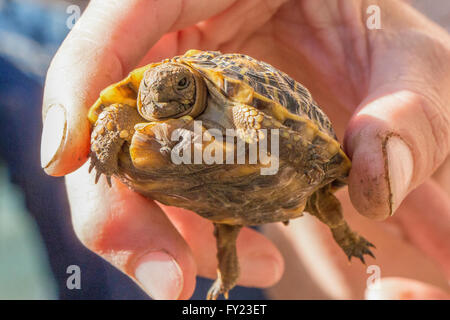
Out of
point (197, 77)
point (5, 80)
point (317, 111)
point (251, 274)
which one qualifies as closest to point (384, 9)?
point (317, 111)

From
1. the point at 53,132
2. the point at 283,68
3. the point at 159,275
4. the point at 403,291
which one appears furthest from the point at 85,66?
the point at 403,291

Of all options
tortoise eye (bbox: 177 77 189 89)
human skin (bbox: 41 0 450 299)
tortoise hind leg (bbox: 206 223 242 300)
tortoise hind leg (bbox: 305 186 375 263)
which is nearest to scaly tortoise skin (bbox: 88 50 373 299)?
tortoise eye (bbox: 177 77 189 89)

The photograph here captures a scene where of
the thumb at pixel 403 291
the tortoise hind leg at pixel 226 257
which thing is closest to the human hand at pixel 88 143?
the tortoise hind leg at pixel 226 257

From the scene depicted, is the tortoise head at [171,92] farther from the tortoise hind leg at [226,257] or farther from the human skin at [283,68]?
the tortoise hind leg at [226,257]

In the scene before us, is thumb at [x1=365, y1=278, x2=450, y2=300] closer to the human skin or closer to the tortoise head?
the human skin

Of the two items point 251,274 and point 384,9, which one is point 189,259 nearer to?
point 251,274

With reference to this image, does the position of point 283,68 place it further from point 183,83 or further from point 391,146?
point 183,83

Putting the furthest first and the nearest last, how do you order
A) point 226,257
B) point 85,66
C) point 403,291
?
point 403,291
point 226,257
point 85,66
